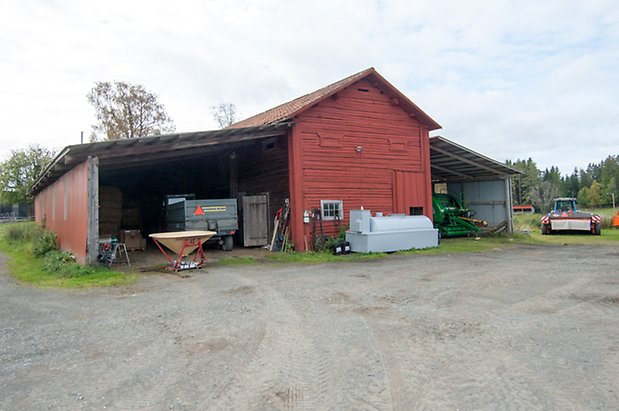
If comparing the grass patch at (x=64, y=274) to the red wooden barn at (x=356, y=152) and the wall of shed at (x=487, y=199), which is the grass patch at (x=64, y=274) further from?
the wall of shed at (x=487, y=199)

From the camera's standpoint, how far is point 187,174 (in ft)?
68.9

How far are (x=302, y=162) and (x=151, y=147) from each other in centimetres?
477

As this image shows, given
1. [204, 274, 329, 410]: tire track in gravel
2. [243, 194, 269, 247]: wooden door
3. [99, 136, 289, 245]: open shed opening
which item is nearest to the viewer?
[204, 274, 329, 410]: tire track in gravel

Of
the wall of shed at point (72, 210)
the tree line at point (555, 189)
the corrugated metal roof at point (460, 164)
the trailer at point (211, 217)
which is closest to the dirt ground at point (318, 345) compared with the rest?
the wall of shed at point (72, 210)

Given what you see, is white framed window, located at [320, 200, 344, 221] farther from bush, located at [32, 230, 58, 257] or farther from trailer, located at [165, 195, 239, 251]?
bush, located at [32, 230, 58, 257]

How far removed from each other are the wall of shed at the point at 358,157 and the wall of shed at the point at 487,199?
19.9ft

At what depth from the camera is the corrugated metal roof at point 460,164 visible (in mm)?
18000

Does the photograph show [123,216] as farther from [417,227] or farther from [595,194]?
[595,194]

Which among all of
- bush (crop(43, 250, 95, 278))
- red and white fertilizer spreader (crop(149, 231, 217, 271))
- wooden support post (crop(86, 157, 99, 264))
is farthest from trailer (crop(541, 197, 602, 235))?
bush (crop(43, 250, 95, 278))

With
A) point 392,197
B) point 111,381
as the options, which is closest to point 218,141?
point 392,197

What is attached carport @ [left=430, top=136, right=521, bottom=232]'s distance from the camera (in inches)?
733

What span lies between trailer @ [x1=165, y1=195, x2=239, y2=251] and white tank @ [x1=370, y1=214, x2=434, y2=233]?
16.3 feet

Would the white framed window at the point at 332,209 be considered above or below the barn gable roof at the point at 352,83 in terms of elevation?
below

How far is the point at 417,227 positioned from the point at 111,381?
12.1 meters
